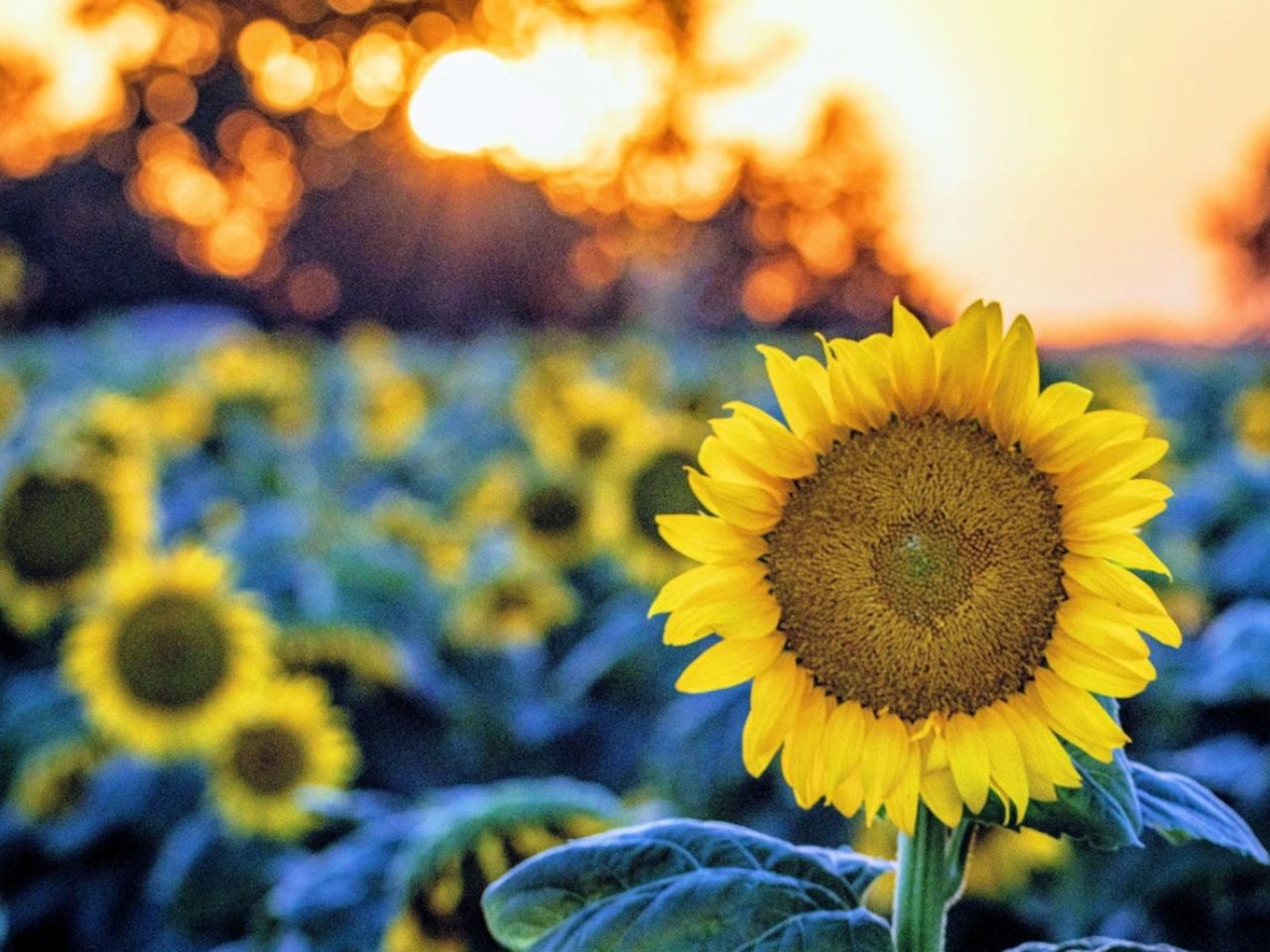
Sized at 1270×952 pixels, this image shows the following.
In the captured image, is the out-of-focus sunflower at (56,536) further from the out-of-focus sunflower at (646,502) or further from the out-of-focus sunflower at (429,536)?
the out-of-focus sunflower at (646,502)

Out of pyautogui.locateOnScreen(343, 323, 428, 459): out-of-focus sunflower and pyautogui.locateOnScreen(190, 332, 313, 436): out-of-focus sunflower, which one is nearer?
pyautogui.locateOnScreen(190, 332, 313, 436): out-of-focus sunflower

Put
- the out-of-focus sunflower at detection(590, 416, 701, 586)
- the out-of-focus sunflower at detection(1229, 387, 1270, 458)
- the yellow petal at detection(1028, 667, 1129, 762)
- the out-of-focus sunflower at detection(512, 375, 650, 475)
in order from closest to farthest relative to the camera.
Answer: the yellow petal at detection(1028, 667, 1129, 762)
the out-of-focus sunflower at detection(590, 416, 701, 586)
the out-of-focus sunflower at detection(512, 375, 650, 475)
the out-of-focus sunflower at detection(1229, 387, 1270, 458)

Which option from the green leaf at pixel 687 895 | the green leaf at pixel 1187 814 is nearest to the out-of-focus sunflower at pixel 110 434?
the green leaf at pixel 687 895

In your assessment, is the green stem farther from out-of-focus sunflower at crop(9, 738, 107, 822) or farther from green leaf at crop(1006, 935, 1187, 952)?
out-of-focus sunflower at crop(9, 738, 107, 822)

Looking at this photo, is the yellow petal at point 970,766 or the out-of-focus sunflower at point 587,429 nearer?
the yellow petal at point 970,766

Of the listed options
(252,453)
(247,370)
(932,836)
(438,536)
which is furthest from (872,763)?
(247,370)

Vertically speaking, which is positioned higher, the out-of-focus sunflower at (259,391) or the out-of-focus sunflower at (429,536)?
the out-of-focus sunflower at (259,391)

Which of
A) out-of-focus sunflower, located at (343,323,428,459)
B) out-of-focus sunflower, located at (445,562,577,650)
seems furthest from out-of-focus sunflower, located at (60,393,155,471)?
out-of-focus sunflower, located at (343,323,428,459)

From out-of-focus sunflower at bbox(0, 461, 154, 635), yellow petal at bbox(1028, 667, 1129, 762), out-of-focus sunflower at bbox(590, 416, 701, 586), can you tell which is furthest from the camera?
out-of-focus sunflower at bbox(590, 416, 701, 586)
